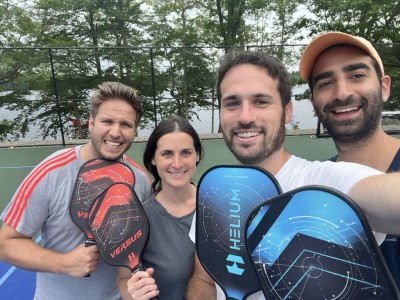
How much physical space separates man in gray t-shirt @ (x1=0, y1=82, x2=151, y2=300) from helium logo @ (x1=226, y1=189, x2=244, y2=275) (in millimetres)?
730

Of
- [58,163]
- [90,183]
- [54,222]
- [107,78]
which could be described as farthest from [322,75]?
[107,78]

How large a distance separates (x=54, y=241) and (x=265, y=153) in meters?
1.30

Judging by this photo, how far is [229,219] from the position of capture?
100 centimetres

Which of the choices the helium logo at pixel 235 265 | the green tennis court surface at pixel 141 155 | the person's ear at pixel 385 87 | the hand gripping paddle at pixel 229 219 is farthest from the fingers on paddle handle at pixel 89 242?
the green tennis court surface at pixel 141 155

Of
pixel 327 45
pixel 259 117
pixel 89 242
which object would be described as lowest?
pixel 89 242

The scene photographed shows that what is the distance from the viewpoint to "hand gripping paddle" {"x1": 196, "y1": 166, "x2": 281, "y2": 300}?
0.93m

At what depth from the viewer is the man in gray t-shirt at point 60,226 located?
1.38 metres

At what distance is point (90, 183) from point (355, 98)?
144cm

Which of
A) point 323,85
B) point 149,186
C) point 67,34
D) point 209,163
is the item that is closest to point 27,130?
point 67,34

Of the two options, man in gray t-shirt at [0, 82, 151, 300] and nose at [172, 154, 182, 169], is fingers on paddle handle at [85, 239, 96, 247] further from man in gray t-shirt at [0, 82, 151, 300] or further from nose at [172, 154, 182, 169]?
nose at [172, 154, 182, 169]

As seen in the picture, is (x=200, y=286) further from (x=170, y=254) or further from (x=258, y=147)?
(x=258, y=147)

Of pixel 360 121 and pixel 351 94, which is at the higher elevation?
pixel 351 94

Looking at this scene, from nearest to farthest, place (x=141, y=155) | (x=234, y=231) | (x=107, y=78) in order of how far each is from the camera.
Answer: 1. (x=234, y=231)
2. (x=141, y=155)
3. (x=107, y=78)

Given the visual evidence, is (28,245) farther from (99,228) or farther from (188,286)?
(188,286)
